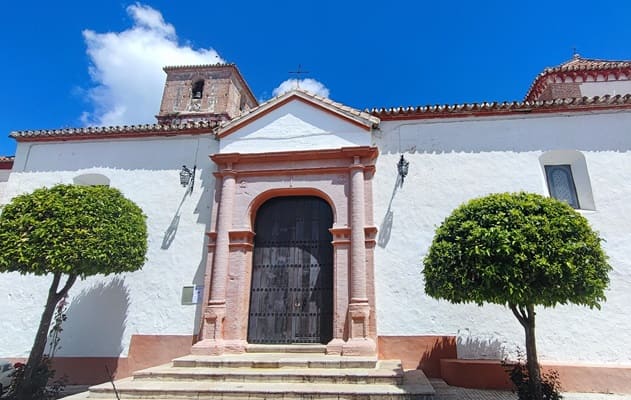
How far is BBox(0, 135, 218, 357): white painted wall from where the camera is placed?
7910 mm

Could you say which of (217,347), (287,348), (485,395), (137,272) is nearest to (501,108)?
(485,395)

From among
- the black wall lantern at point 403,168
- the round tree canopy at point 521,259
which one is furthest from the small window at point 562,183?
the black wall lantern at point 403,168

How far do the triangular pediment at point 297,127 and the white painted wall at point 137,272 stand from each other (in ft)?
2.65

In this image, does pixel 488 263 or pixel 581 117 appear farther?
pixel 581 117

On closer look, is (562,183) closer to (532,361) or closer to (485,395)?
(532,361)

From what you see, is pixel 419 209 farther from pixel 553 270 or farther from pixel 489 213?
pixel 553 270

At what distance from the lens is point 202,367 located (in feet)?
21.4

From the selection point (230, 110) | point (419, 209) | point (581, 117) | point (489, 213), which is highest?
point (230, 110)

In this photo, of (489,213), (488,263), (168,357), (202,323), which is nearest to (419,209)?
(489,213)

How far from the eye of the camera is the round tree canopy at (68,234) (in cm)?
626

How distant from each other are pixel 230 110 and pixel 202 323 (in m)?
14.9

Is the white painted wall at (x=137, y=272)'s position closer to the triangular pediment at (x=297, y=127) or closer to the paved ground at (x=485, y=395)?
the triangular pediment at (x=297, y=127)

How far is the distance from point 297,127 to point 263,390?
5.46 meters

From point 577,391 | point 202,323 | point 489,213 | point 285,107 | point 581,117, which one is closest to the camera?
point 489,213
